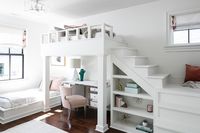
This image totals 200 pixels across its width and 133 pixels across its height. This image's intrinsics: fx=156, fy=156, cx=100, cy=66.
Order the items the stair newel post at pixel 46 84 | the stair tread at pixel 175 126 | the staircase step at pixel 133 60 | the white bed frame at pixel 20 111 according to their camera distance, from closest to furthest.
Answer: the stair tread at pixel 175 126 → the staircase step at pixel 133 60 → the white bed frame at pixel 20 111 → the stair newel post at pixel 46 84

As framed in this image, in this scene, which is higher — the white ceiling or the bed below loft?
the white ceiling

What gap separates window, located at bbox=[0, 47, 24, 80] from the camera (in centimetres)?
445

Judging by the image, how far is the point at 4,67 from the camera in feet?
14.7

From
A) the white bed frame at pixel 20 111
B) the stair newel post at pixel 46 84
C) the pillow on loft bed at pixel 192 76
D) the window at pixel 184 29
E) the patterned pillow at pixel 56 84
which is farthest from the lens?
the patterned pillow at pixel 56 84

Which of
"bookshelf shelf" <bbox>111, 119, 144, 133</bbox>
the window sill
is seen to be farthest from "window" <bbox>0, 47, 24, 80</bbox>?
the window sill

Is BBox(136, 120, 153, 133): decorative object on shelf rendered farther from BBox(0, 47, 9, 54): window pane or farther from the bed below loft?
BBox(0, 47, 9, 54): window pane

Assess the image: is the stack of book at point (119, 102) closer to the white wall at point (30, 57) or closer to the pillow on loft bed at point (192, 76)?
the pillow on loft bed at point (192, 76)

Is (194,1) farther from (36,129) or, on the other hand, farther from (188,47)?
(36,129)

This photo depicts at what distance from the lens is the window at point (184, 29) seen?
3150 millimetres

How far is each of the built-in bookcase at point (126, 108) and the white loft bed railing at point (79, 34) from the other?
2.69ft

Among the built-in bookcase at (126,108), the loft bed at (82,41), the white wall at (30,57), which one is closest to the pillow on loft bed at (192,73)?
the built-in bookcase at (126,108)

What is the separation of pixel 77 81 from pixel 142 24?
232 centimetres

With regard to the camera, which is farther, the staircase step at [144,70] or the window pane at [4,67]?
the window pane at [4,67]

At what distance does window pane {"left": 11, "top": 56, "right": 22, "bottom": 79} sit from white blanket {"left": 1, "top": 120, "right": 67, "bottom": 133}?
6.25ft
